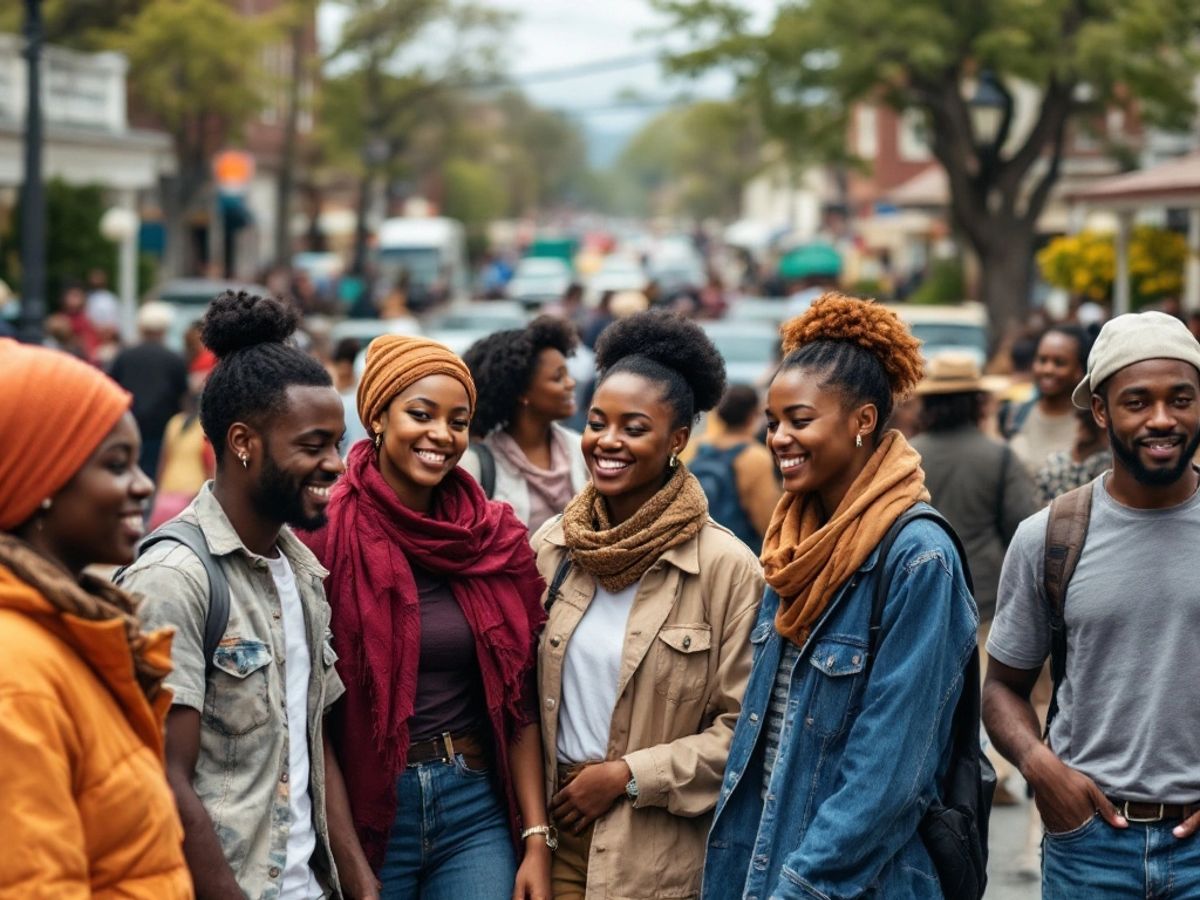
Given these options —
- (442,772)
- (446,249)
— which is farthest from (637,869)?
(446,249)

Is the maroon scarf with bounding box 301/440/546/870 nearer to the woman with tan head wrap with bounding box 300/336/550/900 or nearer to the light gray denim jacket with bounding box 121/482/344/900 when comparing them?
the woman with tan head wrap with bounding box 300/336/550/900

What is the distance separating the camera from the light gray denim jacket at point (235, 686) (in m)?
3.50

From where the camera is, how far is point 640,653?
13.8 ft

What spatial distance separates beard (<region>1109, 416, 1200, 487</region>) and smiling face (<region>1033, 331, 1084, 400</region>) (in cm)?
451

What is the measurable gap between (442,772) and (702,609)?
28.3 inches

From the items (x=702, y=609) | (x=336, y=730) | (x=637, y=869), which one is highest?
(x=702, y=609)

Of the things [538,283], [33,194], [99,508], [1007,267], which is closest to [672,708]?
[99,508]

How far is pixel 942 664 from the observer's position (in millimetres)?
3689

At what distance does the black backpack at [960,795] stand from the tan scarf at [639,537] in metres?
0.68

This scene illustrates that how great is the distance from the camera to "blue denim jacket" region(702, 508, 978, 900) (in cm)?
363

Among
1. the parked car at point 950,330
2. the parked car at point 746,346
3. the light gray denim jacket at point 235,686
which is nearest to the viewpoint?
the light gray denim jacket at point 235,686

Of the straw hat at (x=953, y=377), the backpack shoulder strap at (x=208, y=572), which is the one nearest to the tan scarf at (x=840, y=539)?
the backpack shoulder strap at (x=208, y=572)

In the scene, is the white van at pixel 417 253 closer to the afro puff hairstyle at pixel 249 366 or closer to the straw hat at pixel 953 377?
the straw hat at pixel 953 377

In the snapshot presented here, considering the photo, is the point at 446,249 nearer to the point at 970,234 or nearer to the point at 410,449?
the point at 970,234
